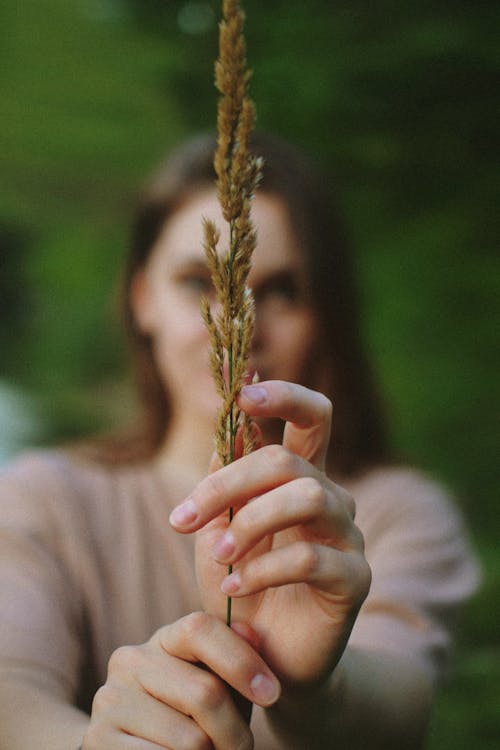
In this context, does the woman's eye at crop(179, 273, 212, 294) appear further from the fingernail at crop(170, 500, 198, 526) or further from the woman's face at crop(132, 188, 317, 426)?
the fingernail at crop(170, 500, 198, 526)

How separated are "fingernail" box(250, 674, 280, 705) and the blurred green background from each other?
2.04 ft

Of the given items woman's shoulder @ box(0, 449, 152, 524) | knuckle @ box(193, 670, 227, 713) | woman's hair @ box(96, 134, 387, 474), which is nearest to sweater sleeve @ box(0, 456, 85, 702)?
woman's shoulder @ box(0, 449, 152, 524)

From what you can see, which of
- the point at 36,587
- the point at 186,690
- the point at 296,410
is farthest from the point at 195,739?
the point at 36,587

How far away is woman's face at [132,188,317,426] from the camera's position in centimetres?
73

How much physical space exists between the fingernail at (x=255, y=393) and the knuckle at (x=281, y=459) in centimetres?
2

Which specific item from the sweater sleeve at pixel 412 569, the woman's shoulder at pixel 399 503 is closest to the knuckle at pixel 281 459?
the sweater sleeve at pixel 412 569

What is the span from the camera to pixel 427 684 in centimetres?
55

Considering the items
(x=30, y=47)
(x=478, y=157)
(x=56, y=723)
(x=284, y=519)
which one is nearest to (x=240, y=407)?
(x=284, y=519)

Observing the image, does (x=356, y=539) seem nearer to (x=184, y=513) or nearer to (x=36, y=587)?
(x=184, y=513)

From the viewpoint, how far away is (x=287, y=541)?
357mm

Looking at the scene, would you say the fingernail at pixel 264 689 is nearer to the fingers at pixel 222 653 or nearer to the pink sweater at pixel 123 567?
the fingers at pixel 222 653

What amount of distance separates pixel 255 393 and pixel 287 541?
0.10 metres

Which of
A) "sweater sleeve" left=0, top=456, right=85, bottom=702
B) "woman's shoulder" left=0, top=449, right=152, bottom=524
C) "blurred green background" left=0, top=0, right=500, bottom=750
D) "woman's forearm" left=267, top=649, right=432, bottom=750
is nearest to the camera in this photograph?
"woman's forearm" left=267, top=649, right=432, bottom=750

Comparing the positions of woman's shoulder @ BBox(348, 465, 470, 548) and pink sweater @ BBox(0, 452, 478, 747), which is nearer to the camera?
pink sweater @ BBox(0, 452, 478, 747)
